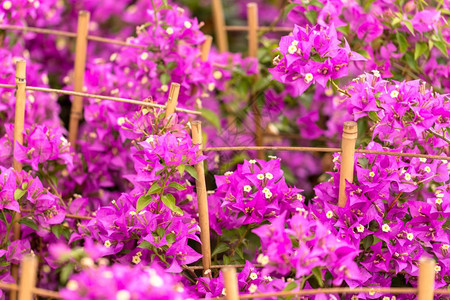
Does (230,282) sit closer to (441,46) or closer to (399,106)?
(399,106)

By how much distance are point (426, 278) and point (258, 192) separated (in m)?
0.47

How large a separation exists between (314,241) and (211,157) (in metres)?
0.66

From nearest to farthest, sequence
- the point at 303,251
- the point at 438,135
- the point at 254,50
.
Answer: the point at 303,251 → the point at 438,135 → the point at 254,50

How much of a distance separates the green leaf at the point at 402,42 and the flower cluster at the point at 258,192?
606mm

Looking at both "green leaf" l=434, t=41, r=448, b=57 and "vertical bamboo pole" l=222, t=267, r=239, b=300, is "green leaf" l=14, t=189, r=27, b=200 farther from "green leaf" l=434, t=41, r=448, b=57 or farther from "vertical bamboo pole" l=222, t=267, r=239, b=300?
"green leaf" l=434, t=41, r=448, b=57

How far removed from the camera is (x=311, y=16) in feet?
6.12

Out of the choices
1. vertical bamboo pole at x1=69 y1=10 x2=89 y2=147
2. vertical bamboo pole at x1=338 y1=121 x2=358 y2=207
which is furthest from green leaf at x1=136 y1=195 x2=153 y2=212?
vertical bamboo pole at x1=69 y1=10 x2=89 y2=147

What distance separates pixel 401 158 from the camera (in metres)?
1.59

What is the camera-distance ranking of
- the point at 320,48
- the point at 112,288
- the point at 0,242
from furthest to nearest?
the point at 0,242 < the point at 320,48 < the point at 112,288

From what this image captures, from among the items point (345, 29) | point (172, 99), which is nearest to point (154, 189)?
point (172, 99)

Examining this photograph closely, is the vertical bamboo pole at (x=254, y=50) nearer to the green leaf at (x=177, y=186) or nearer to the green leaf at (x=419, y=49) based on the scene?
the green leaf at (x=419, y=49)

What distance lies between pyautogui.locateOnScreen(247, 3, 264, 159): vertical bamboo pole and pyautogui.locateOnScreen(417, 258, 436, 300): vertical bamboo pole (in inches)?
41.6

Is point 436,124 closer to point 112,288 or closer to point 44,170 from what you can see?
point 112,288

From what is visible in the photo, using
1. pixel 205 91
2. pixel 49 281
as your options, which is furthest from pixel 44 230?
pixel 205 91
